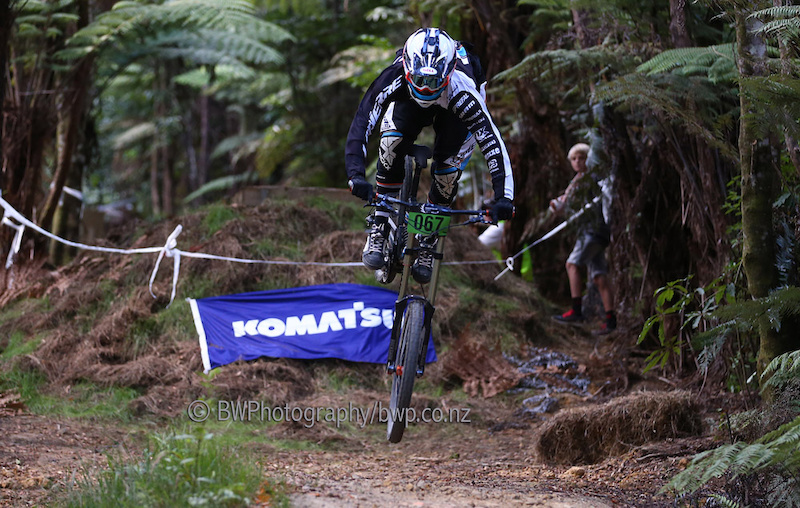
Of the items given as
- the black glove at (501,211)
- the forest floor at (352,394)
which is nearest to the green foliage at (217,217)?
the forest floor at (352,394)

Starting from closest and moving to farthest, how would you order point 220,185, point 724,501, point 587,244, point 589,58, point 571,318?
point 724,501 → point 589,58 → point 587,244 → point 571,318 → point 220,185

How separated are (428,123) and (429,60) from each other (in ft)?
2.19

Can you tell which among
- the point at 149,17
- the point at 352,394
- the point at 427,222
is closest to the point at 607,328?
the point at 352,394

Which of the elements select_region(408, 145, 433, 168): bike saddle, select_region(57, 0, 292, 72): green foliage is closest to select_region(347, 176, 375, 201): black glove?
select_region(408, 145, 433, 168): bike saddle

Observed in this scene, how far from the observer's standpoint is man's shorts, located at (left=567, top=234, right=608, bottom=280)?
26.2 ft

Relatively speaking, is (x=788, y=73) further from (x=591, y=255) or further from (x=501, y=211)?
(x=591, y=255)

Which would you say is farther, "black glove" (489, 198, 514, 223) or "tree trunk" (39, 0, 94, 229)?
"tree trunk" (39, 0, 94, 229)

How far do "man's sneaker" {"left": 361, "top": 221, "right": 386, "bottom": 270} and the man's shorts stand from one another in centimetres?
338

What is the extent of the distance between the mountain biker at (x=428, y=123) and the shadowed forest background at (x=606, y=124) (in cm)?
109

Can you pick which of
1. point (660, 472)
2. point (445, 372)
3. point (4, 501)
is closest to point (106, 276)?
point (445, 372)

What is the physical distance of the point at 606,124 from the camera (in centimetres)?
693

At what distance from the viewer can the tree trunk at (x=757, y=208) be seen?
14.3 ft

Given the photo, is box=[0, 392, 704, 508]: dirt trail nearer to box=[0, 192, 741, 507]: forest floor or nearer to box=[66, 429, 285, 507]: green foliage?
box=[0, 192, 741, 507]: forest floor

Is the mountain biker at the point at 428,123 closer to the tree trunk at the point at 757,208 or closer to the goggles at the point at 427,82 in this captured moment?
the goggles at the point at 427,82
